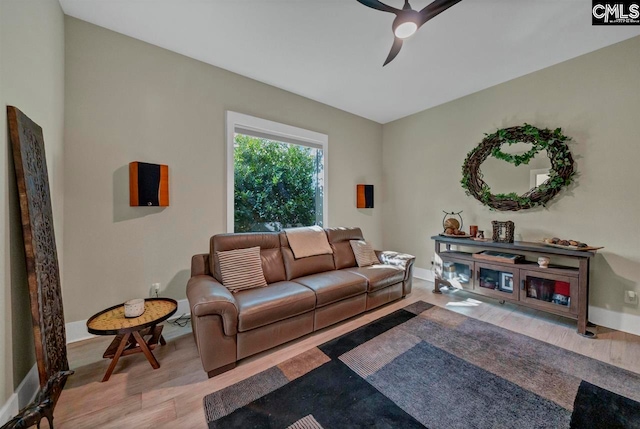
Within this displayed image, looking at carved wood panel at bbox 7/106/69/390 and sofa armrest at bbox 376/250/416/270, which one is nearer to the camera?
carved wood panel at bbox 7/106/69/390

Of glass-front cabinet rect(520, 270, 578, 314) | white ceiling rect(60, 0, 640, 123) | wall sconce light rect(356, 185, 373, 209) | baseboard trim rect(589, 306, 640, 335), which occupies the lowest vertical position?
baseboard trim rect(589, 306, 640, 335)

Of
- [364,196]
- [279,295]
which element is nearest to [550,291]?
[364,196]

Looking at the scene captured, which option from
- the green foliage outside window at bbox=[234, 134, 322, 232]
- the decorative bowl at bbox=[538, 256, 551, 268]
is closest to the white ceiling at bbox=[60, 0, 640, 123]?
the green foliage outside window at bbox=[234, 134, 322, 232]

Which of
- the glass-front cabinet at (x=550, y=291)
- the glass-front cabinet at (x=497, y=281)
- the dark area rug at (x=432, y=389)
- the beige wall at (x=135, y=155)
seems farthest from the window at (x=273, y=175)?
the glass-front cabinet at (x=550, y=291)

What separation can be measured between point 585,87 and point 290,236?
12.5 feet

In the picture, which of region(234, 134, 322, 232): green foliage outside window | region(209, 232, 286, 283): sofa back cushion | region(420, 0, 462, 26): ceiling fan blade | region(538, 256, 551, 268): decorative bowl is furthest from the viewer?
region(234, 134, 322, 232): green foliage outside window

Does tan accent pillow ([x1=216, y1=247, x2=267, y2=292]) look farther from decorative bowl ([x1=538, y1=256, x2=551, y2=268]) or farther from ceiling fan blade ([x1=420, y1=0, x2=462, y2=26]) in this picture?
decorative bowl ([x1=538, y1=256, x2=551, y2=268])

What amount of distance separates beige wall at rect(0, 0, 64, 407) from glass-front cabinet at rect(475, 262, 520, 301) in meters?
4.21

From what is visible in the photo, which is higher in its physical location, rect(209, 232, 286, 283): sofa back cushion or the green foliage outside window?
the green foliage outside window

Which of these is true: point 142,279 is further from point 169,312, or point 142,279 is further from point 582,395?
point 582,395

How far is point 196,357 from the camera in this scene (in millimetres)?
2137

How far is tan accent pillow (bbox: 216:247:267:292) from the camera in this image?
8.05ft

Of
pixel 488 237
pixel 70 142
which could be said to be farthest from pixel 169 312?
pixel 488 237

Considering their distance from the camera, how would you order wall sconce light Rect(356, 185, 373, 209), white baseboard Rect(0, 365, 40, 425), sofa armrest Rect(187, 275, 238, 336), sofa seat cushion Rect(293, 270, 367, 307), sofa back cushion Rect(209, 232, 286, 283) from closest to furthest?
white baseboard Rect(0, 365, 40, 425) → sofa armrest Rect(187, 275, 238, 336) → sofa seat cushion Rect(293, 270, 367, 307) → sofa back cushion Rect(209, 232, 286, 283) → wall sconce light Rect(356, 185, 373, 209)
